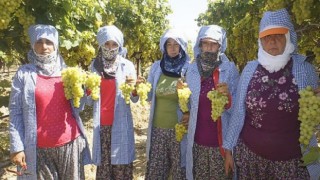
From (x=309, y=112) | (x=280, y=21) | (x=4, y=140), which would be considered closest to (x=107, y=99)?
(x=280, y=21)

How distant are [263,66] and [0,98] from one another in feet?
9.28

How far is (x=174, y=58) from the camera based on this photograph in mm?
3529

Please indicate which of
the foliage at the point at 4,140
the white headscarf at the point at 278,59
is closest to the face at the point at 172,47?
the white headscarf at the point at 278,59

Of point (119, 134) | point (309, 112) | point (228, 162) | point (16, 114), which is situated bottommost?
point (228, 162)

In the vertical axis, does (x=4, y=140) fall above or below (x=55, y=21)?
below

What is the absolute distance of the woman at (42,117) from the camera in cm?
281

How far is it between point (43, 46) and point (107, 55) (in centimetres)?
81

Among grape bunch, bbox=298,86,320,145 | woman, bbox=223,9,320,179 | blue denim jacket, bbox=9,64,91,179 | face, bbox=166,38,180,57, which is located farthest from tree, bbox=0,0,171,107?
grape bunch, bbox=298,86,320,145

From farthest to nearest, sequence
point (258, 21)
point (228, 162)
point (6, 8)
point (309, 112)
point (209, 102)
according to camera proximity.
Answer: point (258, 21)
point (209, 102)
point (228, 162)
point (6, 8)
point (309, 112)

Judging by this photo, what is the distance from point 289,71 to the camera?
249 centimetres

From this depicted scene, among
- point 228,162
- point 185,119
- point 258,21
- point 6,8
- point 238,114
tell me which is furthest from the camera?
point 258,21

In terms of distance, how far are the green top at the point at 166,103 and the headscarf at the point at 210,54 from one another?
393 millimetres

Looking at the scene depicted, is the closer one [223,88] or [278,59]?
[278,59]

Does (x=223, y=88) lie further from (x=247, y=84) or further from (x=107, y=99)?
(x=107, y=99)
